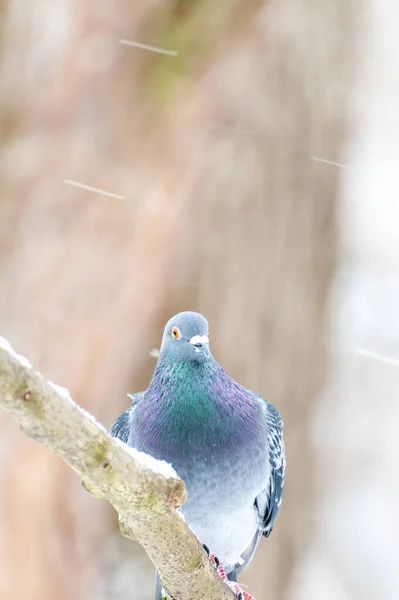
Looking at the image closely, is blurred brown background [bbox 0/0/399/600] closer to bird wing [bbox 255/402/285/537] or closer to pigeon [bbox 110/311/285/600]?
bird wing [bbox 255/402/285/537]

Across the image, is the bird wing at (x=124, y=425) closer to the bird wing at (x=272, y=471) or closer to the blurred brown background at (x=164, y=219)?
the bird wing at (x=272, y=471)

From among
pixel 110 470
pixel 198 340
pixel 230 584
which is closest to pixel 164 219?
pixel 198 340

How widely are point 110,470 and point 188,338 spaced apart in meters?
0.78

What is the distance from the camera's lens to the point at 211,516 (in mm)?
2264

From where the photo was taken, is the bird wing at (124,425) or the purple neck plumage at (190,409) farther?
the bird wing at (124,425)

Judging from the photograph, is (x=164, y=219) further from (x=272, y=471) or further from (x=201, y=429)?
(x=201, y=429)

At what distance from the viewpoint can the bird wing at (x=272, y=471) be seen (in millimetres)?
2415

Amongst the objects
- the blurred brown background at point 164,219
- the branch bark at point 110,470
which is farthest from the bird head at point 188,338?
the blurred brown background at point 164,219

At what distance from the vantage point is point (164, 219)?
3293 mm

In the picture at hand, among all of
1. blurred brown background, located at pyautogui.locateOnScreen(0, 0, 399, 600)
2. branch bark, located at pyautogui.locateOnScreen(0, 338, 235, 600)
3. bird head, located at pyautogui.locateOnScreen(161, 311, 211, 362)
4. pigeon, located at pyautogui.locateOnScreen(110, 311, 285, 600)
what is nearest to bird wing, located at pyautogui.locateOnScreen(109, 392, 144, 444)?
pigeon, located at pyautogui.locateOnScreen(110, 311, 285, 600)

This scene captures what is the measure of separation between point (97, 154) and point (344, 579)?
362 centimetres

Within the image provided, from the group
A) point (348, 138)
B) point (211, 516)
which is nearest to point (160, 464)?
point (211, 516)

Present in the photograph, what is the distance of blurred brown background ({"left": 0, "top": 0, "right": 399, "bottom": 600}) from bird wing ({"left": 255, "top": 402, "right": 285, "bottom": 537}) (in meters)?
0.83

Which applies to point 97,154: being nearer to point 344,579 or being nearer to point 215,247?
point 215,247
